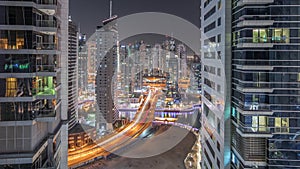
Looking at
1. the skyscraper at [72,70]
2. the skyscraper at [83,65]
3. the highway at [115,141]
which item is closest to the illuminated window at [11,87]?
the highway at [115,141]

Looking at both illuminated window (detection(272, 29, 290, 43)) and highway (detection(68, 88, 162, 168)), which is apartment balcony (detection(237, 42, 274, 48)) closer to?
illuminated window (detection(272, 29, 290, 43))

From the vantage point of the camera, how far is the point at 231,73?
5.84 metres

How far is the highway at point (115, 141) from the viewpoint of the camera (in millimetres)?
14736

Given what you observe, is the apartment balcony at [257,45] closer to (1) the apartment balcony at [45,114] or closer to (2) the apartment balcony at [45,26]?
(2) the apartment balcony at [45,26]

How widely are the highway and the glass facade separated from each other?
402 inches

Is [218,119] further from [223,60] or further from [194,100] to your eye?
[194,100]

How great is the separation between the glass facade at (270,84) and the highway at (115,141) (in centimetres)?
1022

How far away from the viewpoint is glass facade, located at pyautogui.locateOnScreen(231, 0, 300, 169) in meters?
4.95

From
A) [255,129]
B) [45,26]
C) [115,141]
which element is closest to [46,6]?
[45,26]

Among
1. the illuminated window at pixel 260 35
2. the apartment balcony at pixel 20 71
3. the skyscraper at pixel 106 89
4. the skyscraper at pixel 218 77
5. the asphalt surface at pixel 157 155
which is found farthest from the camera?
the skyscraper at pixel 106 89

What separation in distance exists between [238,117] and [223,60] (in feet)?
4.17

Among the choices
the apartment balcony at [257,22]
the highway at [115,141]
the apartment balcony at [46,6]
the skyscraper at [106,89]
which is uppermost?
the apartment balcony at [46,6]

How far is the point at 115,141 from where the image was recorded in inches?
703

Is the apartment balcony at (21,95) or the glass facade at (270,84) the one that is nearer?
the apartment balcony at (21,95)
